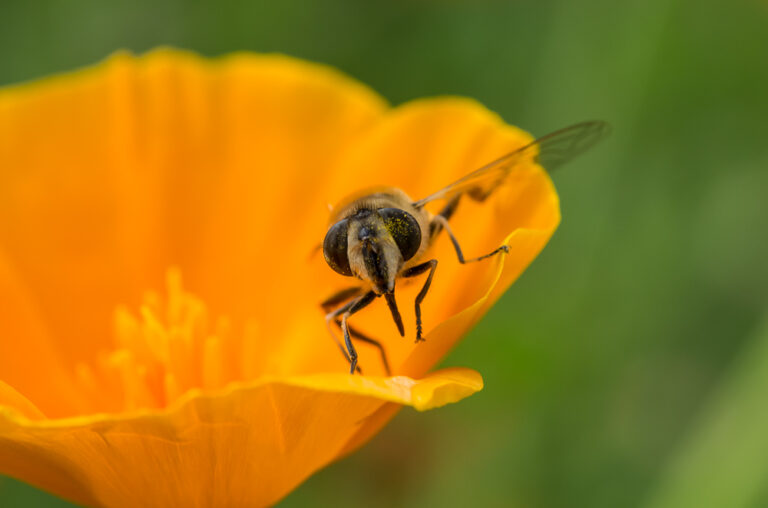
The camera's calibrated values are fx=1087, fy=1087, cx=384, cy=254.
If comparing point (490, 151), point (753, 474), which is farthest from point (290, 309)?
point (753, 474)

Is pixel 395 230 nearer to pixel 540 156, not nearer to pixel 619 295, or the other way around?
pixel 540 156

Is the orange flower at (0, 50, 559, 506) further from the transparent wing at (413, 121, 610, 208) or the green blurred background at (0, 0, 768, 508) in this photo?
the green blurred background at (0, 0, 768, 508)

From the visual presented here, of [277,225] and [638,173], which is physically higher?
[277,225]

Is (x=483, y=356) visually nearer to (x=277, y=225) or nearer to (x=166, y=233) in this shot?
(x=277, y=225)

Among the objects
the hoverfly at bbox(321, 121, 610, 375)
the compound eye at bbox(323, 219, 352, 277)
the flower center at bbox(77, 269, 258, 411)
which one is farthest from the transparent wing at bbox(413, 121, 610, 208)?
the flower center at bbox(77, 269, 258, 411)

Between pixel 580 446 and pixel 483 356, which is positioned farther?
pixel 483 356

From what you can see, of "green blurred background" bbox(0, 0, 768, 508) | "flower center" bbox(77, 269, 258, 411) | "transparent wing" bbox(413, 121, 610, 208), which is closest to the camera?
"transparent wing" bbox(413, 121, 610, 208)

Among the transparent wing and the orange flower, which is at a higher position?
the orange flower
